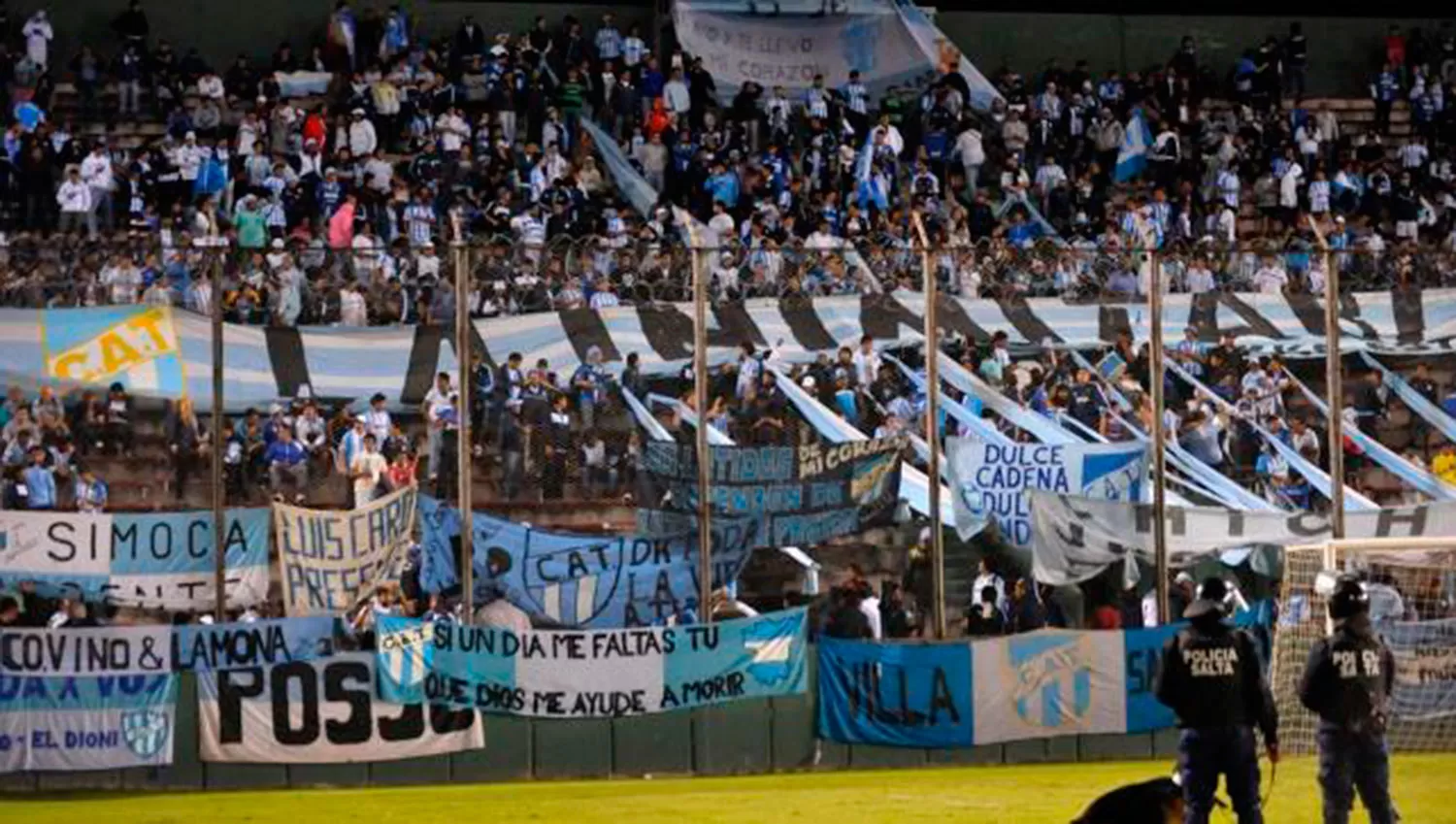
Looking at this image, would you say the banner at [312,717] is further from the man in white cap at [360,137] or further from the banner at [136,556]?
the man in white cap at [360,137]

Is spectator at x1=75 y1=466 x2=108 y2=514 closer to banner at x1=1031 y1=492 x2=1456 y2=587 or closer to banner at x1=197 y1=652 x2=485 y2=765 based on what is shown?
banner at x1=197 y1=652 x2=485 y2=765

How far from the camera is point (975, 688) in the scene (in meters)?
27.1

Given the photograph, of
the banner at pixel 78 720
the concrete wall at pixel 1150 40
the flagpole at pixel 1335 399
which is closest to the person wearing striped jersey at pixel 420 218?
the banner at pixel 78 720

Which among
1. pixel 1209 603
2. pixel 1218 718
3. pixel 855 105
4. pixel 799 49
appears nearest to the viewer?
pixel 1218 718

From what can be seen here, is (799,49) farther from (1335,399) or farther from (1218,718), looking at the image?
(1218,718)

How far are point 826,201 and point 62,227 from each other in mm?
11907

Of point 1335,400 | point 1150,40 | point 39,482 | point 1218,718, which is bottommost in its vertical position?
point 1218,718

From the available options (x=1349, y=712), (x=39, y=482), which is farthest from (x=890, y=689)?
(x=1349, y=712)

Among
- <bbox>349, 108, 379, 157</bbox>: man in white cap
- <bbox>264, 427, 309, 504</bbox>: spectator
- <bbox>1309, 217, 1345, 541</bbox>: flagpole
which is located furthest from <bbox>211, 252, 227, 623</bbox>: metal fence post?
<bbox>349, 108, 379, 157</bbox>: man in white cap

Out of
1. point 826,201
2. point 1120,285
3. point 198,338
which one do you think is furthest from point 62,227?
point 1120,285

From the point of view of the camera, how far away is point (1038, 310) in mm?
27859

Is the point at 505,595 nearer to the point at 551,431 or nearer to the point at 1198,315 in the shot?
the point at 551,431

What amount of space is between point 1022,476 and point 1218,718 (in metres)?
11.8

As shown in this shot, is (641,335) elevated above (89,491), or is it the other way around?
(641,335)
